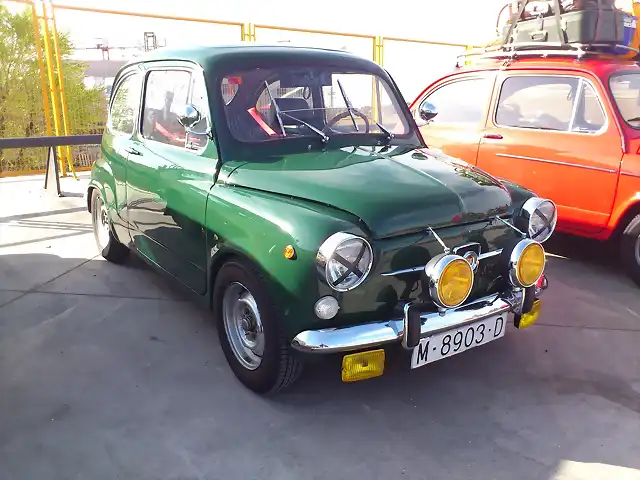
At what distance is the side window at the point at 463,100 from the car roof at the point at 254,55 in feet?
6.72

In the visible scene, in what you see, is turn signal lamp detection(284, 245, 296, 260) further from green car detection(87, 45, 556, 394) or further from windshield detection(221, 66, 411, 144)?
windshield detection(221, 66, 411, 144)

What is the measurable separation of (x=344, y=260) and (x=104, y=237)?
10.9 feet

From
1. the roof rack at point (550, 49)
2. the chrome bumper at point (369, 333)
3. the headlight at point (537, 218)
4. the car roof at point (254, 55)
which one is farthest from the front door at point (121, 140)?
the roof rack at point (550, 49)

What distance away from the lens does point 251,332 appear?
3141 mm

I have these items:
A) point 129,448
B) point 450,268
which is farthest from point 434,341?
point 129,448

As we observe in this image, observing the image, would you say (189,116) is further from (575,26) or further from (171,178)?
(575,26)

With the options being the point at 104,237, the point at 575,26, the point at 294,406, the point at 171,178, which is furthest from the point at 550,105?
the point at 104,237

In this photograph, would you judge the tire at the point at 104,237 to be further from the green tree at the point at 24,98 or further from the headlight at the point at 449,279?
the green tree at the point at 24,98

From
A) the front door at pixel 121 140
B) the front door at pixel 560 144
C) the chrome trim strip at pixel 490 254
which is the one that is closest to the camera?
the chrome trim strip at pixel 490 254

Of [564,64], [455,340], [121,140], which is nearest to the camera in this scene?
[455,340]

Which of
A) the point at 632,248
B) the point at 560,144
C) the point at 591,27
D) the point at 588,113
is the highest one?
the point at 591,27

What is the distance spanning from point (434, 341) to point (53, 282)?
339 cm

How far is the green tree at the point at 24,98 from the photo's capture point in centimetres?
964

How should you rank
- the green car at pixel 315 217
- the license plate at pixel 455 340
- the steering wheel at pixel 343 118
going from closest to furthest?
1. the green car at pixel 315 217
2. the license plate at pixel 455 340
3. the steering wheel at pixel 343 118
